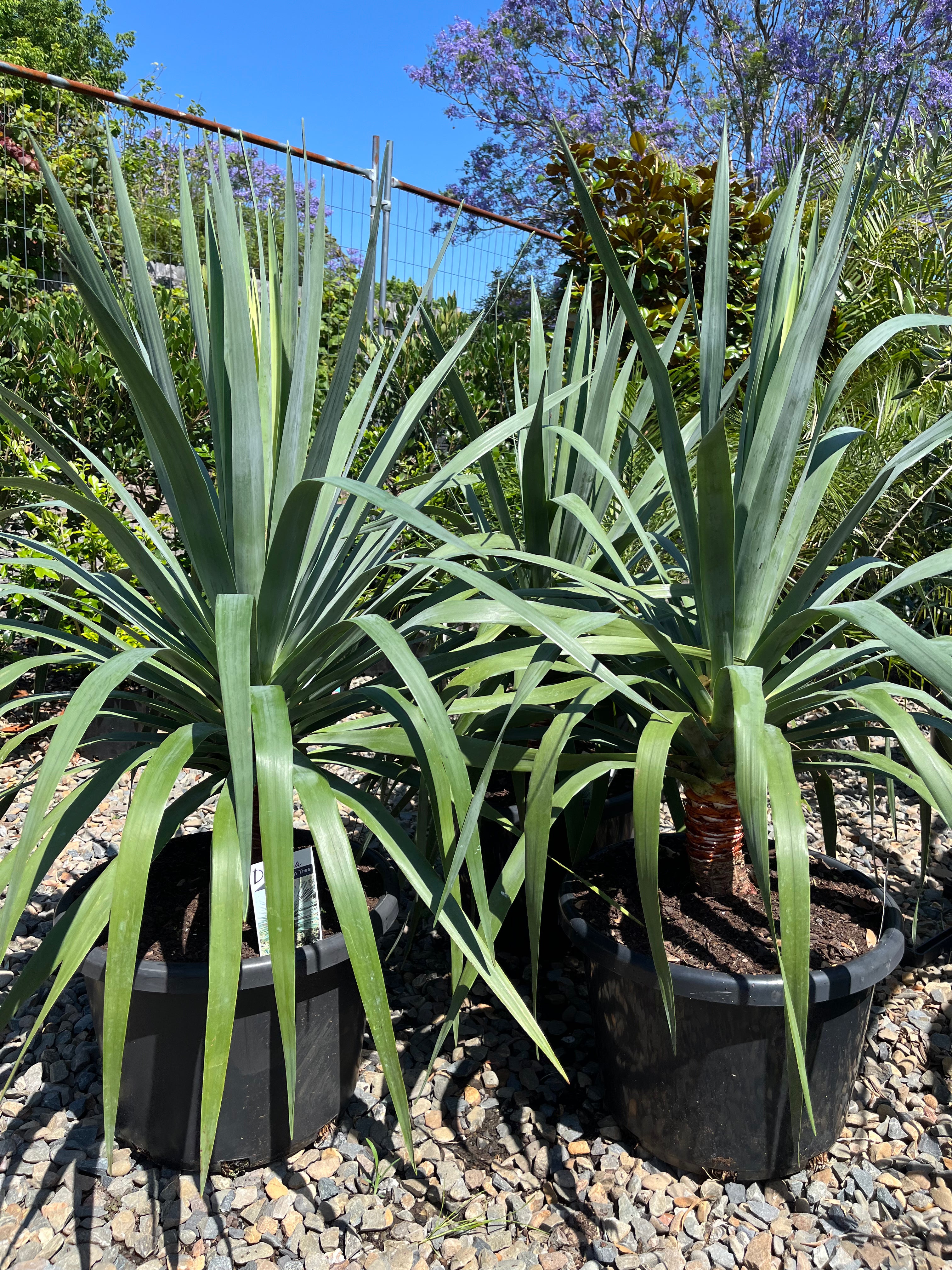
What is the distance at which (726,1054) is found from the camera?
127cm

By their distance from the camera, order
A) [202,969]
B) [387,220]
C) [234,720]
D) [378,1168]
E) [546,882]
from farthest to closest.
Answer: [387,220] < [546,882] < [378,1168] < [202,969] < [234,720]

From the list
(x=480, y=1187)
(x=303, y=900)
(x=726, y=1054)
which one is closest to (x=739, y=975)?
(x=726, y=1054)

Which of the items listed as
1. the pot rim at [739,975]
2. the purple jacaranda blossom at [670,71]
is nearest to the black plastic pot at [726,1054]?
the pot rim at [739,975]

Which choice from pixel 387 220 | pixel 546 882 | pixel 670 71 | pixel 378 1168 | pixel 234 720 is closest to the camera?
pixel 234 720

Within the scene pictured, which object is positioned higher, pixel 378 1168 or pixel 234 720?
pixel 234 720

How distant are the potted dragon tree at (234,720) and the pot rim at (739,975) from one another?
251mm

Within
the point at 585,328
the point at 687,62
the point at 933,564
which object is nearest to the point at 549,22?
the point at 687,62

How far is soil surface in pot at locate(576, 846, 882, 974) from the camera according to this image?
1.33m

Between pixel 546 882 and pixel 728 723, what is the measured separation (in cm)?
77

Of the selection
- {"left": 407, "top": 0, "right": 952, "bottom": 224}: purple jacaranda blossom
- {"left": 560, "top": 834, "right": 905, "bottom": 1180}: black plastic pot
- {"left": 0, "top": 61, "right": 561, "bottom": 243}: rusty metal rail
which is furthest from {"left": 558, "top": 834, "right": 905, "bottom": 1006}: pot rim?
{"left": 407, "top": 0, "right": 952, "bottom": 224}: purple jacaranda blossom

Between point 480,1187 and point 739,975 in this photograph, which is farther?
point 480,1187

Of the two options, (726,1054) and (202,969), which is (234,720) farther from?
(726,1054)

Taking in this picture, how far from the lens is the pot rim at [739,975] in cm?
121

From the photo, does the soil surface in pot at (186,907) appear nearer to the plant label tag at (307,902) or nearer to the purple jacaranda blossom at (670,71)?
the plant label tag at (307,902)
